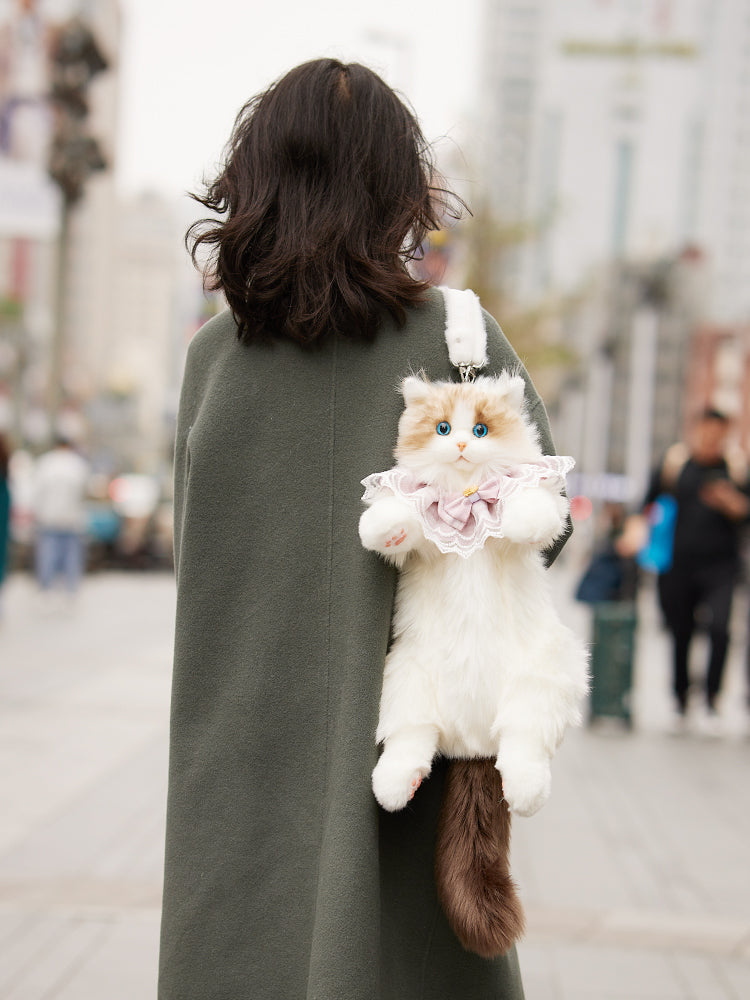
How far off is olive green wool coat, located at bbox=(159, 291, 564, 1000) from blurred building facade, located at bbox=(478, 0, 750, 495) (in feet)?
97.7

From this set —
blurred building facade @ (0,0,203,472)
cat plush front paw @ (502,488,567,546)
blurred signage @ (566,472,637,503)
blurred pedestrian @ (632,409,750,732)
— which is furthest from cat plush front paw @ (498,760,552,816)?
blurred signage @ (566,472,637,503)

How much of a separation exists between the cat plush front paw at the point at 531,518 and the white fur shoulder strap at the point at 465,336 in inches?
9.4

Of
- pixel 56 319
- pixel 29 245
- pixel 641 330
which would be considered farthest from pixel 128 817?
pixel 29 245

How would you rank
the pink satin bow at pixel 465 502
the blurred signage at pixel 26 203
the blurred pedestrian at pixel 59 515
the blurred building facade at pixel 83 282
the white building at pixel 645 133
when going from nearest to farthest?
the pink satin bow at pixel 465 502, the blurred signage at pixel 26 203, the blurred pedestrian at pixel 59 515, the blurred building facade at pixel 83 282, the white building at pixel 645 133

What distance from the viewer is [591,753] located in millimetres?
7867

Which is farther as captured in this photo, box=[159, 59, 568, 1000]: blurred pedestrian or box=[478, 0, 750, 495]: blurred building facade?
box=[478, 0, 750, 495]: blurred building facade

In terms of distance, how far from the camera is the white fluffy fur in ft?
6.62

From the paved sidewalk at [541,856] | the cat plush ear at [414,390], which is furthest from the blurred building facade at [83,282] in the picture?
the paved sidewalk at [541,856]

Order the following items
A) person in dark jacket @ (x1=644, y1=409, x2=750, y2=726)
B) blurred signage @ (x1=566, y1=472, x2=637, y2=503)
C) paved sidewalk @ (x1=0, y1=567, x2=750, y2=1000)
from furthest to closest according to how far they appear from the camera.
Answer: blurred signage @ (x1=566, y1=472, x2=637, y2=503) < person in dark jacket @ (x1=644, y1=409, x2=750, y2=726) < paved sidewalk @ (x1=0, y1=567, x2=750, y2=1000)

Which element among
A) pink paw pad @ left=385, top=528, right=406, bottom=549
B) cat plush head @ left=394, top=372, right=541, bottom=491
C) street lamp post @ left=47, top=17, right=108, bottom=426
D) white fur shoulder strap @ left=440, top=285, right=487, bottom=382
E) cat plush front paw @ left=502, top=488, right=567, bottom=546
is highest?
street lamp post @ left=47, top=17, right=108, bottom=426

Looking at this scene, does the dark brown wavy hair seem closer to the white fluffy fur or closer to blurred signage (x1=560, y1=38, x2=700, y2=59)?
the white fluffy fur

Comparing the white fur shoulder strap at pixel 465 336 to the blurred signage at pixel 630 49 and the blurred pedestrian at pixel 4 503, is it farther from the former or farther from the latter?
the blurred signage at pixel 630 49

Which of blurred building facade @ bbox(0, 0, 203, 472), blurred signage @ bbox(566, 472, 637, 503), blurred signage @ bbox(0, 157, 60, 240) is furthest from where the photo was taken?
blurred signage @ bbox(566, 472, 637, 503)

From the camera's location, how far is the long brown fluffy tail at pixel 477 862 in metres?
2.03
